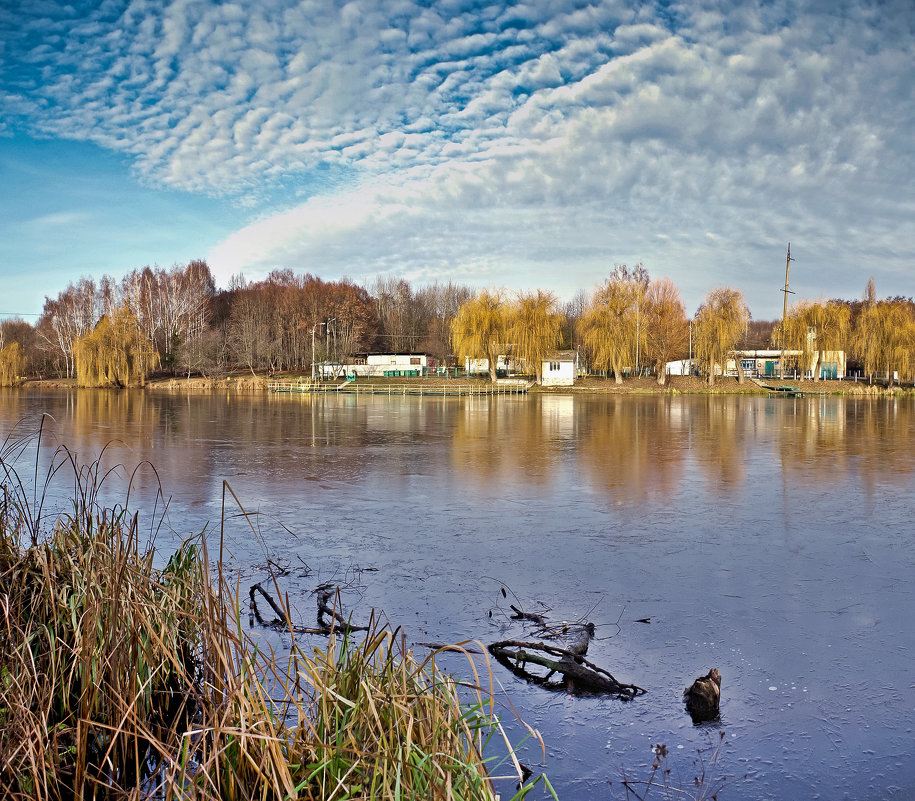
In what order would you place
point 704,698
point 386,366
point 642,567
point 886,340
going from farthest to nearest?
point 386,366
point 886,340
point 642,567
point 704,698

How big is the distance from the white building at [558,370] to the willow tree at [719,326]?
36.9 ft

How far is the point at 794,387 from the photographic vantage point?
60.3 meters

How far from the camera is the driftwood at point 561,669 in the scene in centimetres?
466

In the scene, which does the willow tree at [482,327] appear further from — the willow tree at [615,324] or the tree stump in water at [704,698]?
the tree stump in water at [704,698]

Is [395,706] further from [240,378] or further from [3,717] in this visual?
[240,378]

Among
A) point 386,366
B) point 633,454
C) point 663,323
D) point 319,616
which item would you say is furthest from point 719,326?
point 319,616

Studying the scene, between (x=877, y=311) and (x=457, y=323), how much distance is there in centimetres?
3433

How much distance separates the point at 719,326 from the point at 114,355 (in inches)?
2063

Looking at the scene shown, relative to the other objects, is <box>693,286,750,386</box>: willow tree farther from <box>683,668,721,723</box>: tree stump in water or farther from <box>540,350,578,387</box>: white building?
<box>683,668,721,723</box>: tree stump in water

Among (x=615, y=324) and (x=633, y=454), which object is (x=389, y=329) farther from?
(x=633, y=454)

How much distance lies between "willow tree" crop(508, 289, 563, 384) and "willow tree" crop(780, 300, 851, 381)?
19858 mm

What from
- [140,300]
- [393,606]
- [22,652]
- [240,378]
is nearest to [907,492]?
[393,606]

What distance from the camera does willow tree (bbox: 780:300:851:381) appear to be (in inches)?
2435

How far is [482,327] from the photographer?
204 ft
